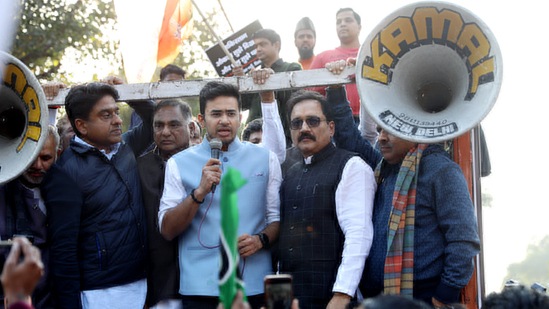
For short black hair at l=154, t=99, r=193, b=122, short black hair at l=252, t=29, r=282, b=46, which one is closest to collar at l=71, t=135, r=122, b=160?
short black hair at l=154, t=99, r=193, b=122

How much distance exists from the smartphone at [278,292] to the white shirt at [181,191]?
203 cm

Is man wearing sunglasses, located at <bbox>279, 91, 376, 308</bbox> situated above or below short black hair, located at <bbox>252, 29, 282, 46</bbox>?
below

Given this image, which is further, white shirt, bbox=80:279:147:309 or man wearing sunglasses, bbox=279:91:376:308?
white shirt, bbox=80:279:147:309

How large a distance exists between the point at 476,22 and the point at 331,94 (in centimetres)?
96

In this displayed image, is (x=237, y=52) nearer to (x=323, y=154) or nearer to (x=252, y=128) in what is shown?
(x=252, y=128)

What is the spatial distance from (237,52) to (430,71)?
2857mm

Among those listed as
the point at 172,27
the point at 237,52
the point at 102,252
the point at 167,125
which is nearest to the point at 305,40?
the point at 237,52

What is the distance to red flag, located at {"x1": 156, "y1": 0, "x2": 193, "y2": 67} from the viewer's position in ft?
26.3

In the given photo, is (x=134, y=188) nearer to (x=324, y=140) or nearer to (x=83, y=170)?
(x=83, y=170)

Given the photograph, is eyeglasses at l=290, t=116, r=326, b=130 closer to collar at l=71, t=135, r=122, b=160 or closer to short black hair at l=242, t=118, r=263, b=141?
collar at l=71, t=135, r=122, b=160

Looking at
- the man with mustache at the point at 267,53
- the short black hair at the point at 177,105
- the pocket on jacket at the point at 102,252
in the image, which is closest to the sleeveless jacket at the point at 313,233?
the pocket on jacket at the point at 102,252

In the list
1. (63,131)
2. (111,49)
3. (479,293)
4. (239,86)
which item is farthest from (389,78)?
(111,49)

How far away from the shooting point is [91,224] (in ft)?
15.0

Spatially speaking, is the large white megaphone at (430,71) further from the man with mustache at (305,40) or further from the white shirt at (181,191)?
the man with mustache at (305,40)
